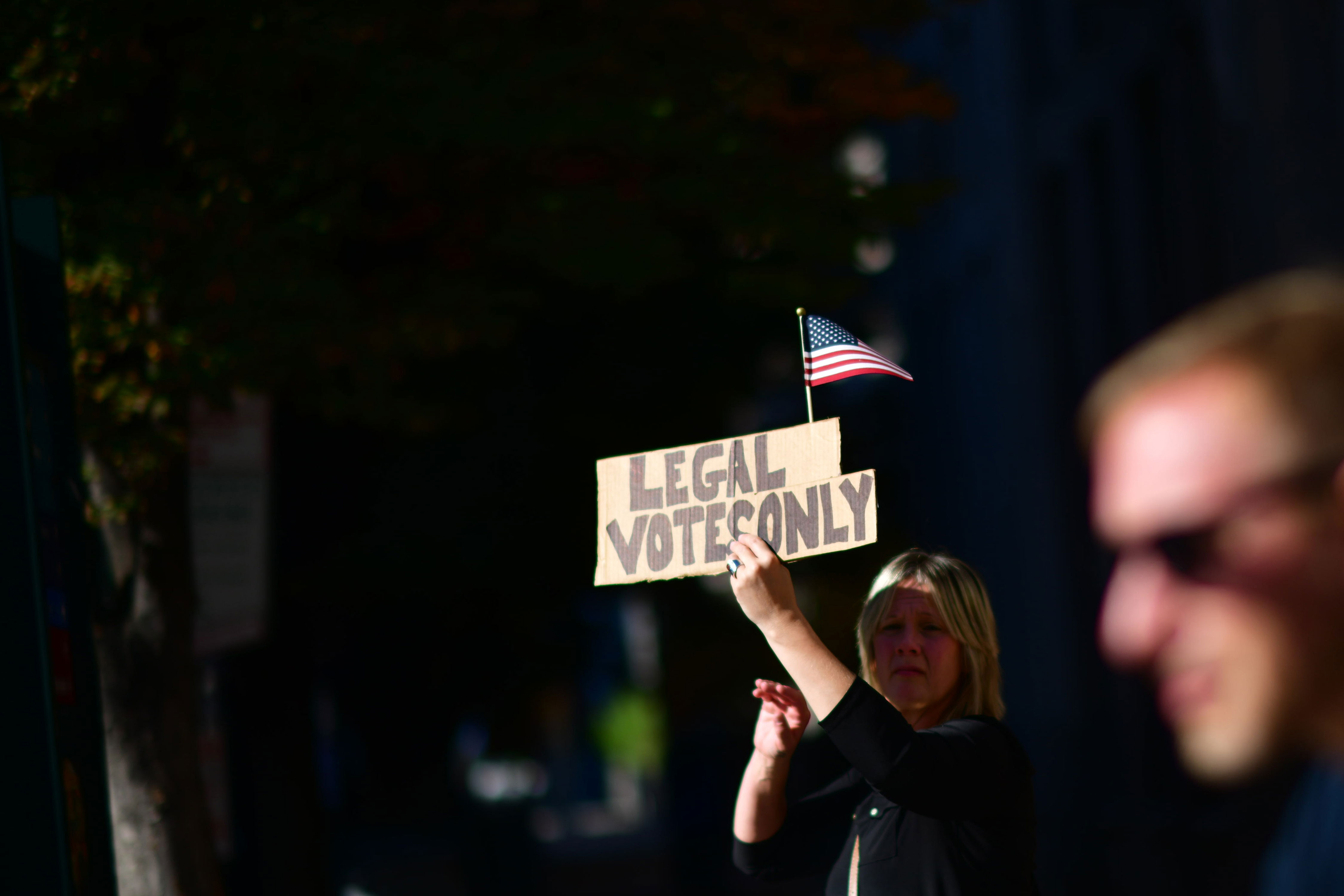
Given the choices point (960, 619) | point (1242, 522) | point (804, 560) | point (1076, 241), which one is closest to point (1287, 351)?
point (1242, 522)

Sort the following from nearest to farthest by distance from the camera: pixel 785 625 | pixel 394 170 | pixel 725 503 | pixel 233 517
→ pixel 785 625 < pixel 725 503 < pixel 394 170 < pixel 233 517

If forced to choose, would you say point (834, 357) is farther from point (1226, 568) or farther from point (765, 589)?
point (1226, 568)

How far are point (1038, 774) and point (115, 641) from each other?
11.8 meters

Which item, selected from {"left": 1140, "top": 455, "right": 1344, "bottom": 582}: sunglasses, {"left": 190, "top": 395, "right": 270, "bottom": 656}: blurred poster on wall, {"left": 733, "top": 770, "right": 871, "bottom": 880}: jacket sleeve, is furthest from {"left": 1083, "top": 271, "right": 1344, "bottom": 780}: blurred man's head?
{"left": 190, "top": 395, "right": 270, "bottom": 656}: blurred poster on wall

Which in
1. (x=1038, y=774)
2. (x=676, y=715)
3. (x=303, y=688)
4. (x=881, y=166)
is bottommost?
(x=1038, y=774)

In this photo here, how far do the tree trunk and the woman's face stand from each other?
14.7 feet

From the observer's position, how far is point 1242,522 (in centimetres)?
125

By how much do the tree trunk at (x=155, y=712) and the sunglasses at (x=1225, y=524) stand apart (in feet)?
20.3

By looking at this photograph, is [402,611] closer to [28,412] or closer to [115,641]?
[115,641]

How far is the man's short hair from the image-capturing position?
4.00 ft

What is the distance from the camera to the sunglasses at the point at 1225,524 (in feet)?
3.96

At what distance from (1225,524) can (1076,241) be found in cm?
1413

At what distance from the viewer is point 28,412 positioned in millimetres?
4492

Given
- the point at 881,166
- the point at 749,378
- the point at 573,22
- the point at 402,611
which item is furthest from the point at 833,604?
the point at 881,166
